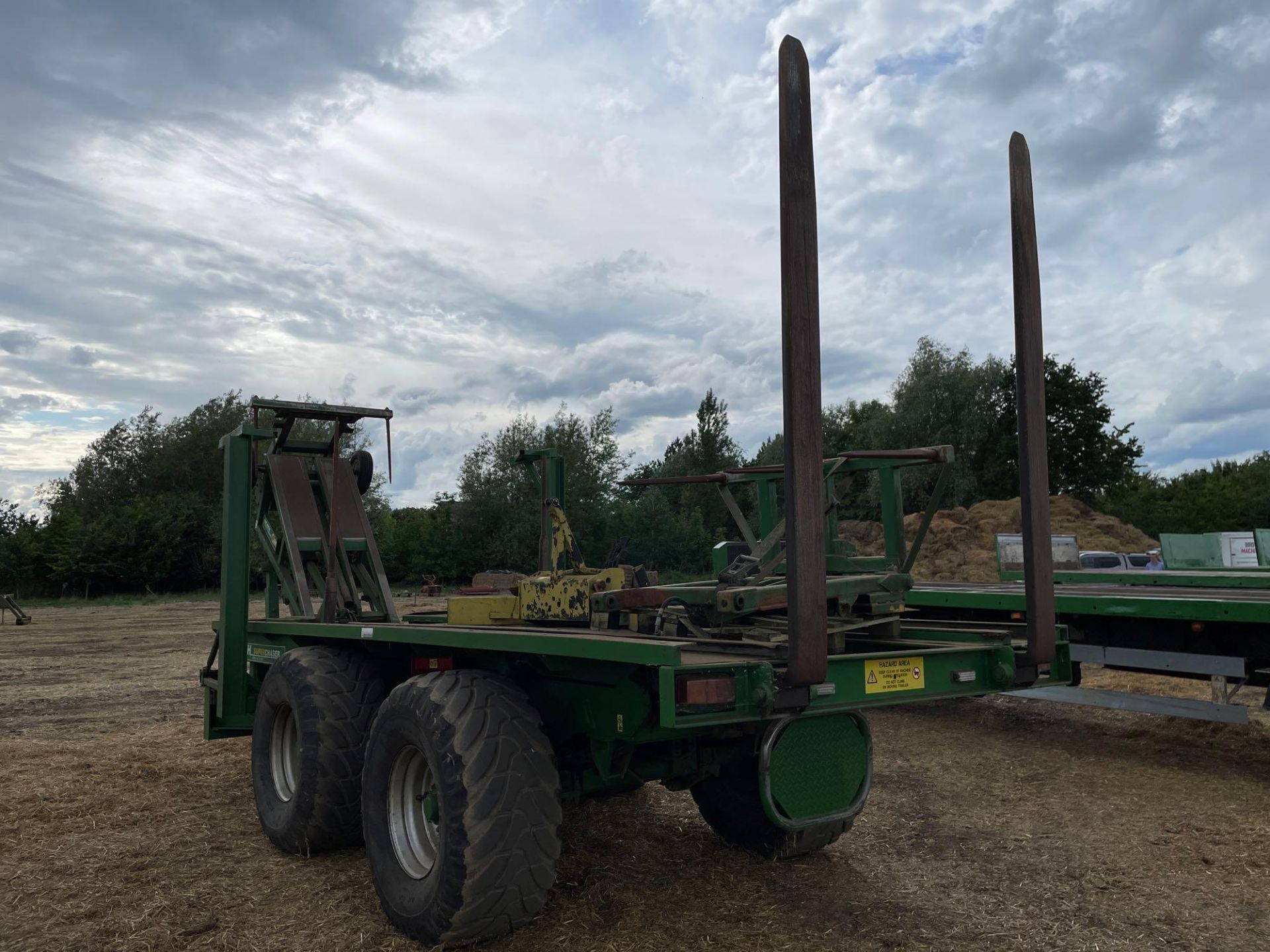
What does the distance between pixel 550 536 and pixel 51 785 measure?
151 inches

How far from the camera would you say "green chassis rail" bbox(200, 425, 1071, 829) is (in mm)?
3256

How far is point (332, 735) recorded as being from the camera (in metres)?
4.95

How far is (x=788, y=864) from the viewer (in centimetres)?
490

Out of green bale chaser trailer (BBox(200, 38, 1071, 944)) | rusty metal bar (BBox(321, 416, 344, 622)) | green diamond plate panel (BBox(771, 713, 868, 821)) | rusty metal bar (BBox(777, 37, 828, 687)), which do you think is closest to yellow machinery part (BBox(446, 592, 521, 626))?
green bale chaser trailer (BBox(200, 38, 1071, 944))

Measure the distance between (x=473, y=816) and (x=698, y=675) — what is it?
1.13 metres

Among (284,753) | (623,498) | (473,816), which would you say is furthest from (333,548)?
(623,498)

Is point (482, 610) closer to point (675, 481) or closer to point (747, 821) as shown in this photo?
point (675, 481)

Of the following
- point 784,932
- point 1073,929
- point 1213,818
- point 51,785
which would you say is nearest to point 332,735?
point 784,932

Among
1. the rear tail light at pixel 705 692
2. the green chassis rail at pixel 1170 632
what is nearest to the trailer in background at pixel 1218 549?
the green chassis rail at pixel 1170 632

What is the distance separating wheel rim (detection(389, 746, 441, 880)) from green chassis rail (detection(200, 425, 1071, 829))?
517 millimetres

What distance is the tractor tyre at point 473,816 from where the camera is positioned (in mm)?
3642

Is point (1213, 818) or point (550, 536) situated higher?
point (550, 536)

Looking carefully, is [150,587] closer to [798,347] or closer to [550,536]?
[550,536]

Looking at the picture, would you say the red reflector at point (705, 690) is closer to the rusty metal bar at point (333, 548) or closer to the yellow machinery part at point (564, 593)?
the yellow machinery part at point (564, 593)
